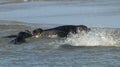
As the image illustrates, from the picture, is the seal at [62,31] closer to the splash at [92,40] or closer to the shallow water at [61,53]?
the shallow water at [61,53]

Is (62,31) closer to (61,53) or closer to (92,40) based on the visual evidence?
(92,40)

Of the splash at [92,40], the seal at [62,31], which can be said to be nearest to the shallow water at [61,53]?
the splash at [92,40]

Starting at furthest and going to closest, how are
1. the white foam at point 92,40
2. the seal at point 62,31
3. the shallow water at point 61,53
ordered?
the seal at point 62,31 < the white foam at point 92,40 < the shallow water at point 61,53

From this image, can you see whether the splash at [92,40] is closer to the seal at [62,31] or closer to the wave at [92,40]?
the wave at [92,40]

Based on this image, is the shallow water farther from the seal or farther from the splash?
the seal

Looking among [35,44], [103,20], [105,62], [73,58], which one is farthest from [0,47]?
[103,20]

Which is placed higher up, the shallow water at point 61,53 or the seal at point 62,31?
the shallow water at point 61,53

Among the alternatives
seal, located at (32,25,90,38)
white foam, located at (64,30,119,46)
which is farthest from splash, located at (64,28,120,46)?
seal, located at (32,25,90,38)

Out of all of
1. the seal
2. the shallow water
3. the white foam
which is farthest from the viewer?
the seal

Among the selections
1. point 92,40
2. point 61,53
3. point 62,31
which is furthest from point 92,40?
point 62,31

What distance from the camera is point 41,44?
16.2 meters

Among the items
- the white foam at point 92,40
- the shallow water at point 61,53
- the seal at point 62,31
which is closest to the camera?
the shallow water at point 61,53

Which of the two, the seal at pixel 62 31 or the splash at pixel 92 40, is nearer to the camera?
the splash at pixel 92 40

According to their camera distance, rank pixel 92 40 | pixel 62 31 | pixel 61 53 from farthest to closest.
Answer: pixel 62 31 → pixel 92 40 → pixel 61 53
